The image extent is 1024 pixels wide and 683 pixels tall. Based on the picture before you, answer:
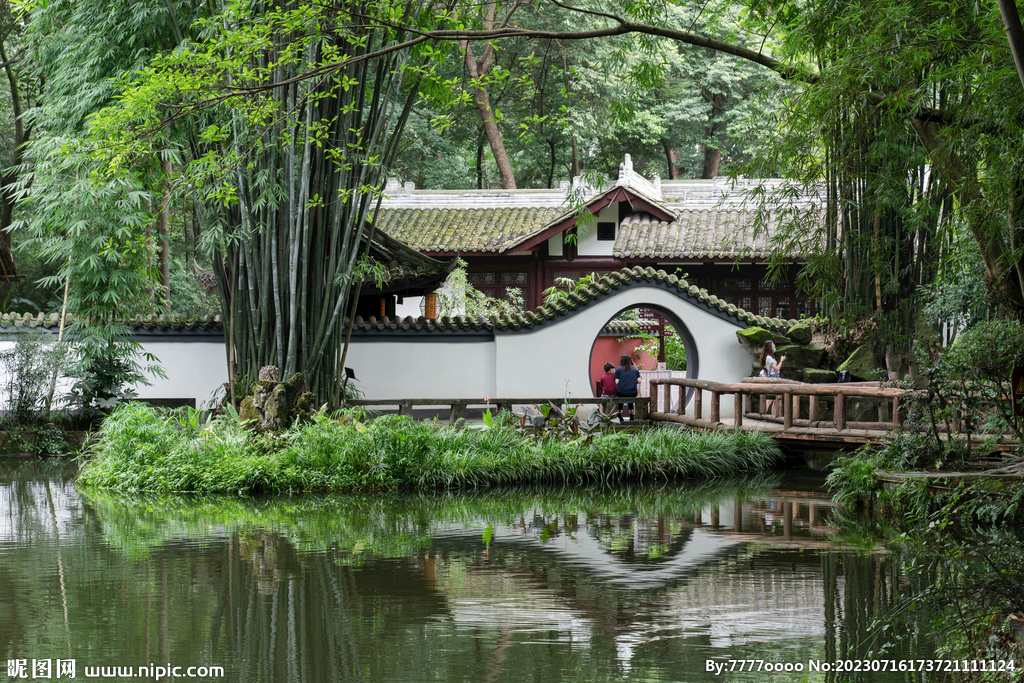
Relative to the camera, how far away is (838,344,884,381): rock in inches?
442

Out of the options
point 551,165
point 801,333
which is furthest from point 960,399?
point 551,165

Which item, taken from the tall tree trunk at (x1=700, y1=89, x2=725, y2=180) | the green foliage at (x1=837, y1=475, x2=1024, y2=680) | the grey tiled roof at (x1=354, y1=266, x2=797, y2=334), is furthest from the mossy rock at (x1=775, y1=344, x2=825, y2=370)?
the tall tree trunk at (x1=700, y1=89, x2=725, y2=180)

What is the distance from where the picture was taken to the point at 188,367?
1267 centimetres

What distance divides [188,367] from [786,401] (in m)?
7.62

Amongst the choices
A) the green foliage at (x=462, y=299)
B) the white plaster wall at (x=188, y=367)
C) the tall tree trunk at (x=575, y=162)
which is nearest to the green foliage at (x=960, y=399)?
the white plaster wall at (x=188, y=367)

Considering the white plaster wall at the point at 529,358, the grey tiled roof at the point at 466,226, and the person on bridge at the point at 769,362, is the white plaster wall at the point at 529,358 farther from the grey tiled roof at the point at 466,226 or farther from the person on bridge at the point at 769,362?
the grey tiled roof at the point at 466,226

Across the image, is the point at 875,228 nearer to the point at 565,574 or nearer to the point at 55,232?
the point at 565,574

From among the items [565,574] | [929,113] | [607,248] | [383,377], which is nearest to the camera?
[565,574]

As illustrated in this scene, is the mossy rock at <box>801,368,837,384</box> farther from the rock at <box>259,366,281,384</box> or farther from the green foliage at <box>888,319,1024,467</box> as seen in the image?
the rock at <box>259,366,281,384</box>

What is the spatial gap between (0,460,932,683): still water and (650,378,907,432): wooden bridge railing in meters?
→ 1.83

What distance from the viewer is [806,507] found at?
26.1ft

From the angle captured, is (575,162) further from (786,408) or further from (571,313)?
(786,408)

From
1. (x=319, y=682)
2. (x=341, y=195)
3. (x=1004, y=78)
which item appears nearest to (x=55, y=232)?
(x=341, y=195)

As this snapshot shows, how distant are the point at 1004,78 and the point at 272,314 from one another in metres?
7.01
